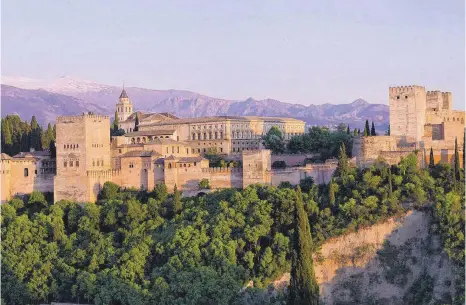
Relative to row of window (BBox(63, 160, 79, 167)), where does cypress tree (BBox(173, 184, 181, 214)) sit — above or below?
below

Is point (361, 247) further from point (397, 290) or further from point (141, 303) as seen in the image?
point (141, 303)

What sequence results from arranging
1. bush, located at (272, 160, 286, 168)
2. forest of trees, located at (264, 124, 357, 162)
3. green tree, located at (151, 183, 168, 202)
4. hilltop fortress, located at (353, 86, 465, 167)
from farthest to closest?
1. forest of trees, located at (264, 124, 357, 162)
2. bush, located at (272, 160, 286, 168)
3. green tree, located at (151, 183, 168, 202)
4. hilltop fortress, located at (353, 86, 465, 167)

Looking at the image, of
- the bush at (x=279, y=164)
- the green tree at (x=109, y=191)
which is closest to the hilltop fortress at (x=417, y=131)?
the bush at (x=279, y=164)

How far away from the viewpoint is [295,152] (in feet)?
127

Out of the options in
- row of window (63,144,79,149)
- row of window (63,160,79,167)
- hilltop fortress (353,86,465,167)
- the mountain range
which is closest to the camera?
hilltop fortress (353,86,465,167)

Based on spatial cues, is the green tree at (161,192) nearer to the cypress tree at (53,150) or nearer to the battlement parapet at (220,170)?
the battlement parapet at (220,170)

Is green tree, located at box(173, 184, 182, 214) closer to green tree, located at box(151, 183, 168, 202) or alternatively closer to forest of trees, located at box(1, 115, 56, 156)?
green tree, located at box(151, 183, 168, 202)

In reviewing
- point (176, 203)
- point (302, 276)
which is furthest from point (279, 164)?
point (302, 276)

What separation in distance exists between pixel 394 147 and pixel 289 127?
20.1 m

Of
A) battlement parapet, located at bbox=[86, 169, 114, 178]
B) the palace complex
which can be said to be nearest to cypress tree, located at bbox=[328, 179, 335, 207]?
the palace complex

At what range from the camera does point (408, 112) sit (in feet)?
104

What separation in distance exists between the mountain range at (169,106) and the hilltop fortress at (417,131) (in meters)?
82.6

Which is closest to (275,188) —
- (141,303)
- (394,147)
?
(394,147)

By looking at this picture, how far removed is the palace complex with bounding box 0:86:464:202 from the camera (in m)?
30.4
